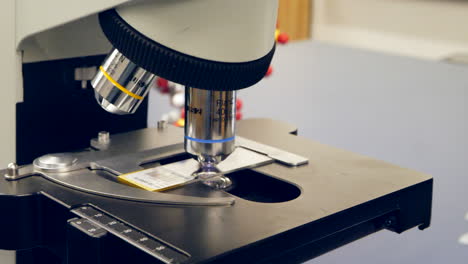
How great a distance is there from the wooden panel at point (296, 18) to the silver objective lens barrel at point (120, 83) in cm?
311

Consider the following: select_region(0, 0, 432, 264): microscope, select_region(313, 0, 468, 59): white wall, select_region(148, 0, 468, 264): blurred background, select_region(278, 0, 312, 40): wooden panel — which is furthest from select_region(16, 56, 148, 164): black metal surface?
select_region(313, 0, 468, 59): white wall

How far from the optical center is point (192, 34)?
697 millimetres

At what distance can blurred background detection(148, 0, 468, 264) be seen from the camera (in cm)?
99

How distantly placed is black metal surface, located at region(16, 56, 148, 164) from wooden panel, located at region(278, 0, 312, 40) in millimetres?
2917

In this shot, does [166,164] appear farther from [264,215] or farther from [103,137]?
[264,215]

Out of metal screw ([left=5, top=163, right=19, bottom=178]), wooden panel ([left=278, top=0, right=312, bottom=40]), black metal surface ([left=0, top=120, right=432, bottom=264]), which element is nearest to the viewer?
black metal surface ([left=0, top=120, right=432, bottom=264])

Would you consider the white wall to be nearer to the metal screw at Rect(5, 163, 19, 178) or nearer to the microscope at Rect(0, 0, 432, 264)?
the microscope at Rect(0, 0, 432, 264)

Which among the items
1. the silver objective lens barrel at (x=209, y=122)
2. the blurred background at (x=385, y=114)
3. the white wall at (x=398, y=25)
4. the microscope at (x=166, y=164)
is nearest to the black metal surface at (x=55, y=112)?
the microscope at (x=166, y=164)

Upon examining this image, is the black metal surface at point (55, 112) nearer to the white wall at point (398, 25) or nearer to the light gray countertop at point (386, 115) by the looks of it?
the light gray countertop at point (386, 115)

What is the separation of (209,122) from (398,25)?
341 cm

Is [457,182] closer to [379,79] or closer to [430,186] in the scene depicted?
A: [430,186]

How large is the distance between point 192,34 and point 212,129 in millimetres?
136

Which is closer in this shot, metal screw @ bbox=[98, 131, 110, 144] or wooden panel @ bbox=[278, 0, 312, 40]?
metal screw @ bbox=[98, 131, 110, 144]

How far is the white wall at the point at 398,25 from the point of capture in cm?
372
